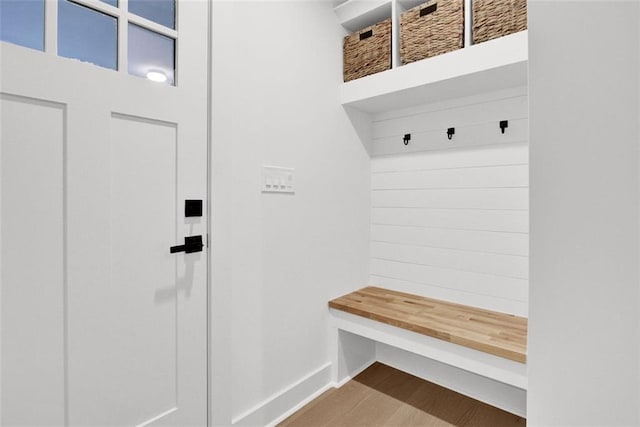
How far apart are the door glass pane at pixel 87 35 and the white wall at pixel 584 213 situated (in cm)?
127

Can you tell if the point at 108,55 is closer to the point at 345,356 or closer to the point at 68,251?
the point at 68,251

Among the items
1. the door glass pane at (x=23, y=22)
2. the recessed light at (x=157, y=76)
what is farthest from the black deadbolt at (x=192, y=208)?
the door glass pane at (x=23, y=22)

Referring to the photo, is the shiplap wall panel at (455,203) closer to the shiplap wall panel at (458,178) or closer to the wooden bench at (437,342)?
the shiplap wall panel at (458,178)

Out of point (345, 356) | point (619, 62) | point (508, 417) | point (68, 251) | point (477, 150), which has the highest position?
point (477, 150)

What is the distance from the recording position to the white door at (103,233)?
0.90 metres

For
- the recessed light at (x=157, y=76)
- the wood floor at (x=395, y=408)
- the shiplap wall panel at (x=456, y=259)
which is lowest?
the wood floor at (x=395, y=408)

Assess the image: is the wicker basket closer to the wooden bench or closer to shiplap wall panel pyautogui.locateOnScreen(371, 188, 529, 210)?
shiplap wall panel pyautogui.locateOnScreen(371, 188, 529, 210)

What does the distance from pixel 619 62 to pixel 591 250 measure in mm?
86

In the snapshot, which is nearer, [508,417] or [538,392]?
[538,392]

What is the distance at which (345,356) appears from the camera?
6.40 feet

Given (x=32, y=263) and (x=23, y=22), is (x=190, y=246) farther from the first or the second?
(x=23, y=22)

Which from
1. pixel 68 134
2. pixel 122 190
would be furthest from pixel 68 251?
pixel 68 134

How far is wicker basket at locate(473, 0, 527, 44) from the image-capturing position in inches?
54.6

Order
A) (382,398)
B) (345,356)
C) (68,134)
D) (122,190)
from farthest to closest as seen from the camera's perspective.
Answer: (345,356) → (382,398) → (122,190) → (68,134)
